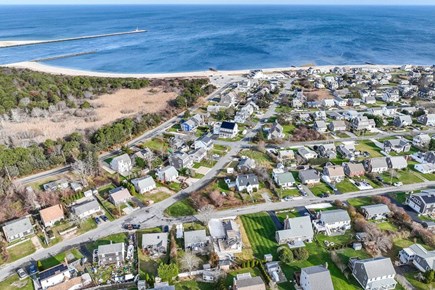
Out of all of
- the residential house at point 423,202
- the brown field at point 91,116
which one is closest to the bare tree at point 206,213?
the residential house at point 423,202

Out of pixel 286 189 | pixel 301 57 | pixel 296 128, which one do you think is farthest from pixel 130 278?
pixel 301 57

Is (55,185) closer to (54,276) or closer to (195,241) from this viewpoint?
(54,276)

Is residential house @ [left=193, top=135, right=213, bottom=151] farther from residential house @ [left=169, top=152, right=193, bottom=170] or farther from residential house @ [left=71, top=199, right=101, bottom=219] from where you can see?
residential house @ [left=71, top=199, right=101, bottom=219]

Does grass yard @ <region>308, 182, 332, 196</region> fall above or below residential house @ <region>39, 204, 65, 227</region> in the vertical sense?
below

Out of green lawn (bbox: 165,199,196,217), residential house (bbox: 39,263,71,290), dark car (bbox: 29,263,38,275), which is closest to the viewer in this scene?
residential house (bbox: 39,263,71,290)

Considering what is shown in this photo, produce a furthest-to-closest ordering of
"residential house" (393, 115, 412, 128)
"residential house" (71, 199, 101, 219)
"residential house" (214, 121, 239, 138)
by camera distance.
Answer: "residential house" (393, 115, 412, 128), "residential house" (214, 121, 239, 138), "residential house" (71, 199, 101, 219)

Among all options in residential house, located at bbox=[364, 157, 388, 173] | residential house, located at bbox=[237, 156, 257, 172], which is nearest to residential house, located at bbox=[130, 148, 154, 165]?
residential house, located at bbox=[237, 156, 257, 172]
